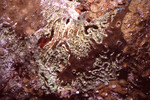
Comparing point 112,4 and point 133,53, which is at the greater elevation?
point 112,4

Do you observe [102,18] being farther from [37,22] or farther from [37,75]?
[37,75]

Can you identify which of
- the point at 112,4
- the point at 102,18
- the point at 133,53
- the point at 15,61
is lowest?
the point at 133,53

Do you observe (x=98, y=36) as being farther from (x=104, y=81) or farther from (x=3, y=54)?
A: (x=3, y=54)

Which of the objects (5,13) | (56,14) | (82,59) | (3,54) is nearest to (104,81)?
(82,59)

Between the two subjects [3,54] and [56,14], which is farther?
[56,14]

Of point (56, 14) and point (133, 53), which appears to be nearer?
point (133, 53)

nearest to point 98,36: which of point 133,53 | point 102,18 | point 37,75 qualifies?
point 102,18
